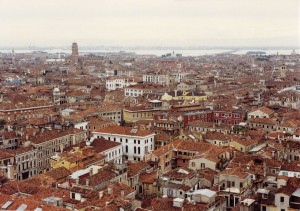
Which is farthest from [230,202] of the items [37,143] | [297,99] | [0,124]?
[297,99]

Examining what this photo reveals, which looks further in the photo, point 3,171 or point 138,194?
point 3,171

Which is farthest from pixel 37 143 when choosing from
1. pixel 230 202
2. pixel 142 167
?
pixel 230 202

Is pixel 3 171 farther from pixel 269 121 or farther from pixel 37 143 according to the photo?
pixel 269 121

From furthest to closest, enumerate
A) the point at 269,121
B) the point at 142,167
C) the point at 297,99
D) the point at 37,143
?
the point at 297,99 < the point at 269,121 < the point at 37,143 < the point at 142,167

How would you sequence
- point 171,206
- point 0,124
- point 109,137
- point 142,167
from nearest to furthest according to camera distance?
1. point 171,206
2. point 142,167
3. point 109,137
4. point 0,124

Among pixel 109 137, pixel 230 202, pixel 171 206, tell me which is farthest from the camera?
pixel 109 137

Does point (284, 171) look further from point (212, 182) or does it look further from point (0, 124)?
point (0, 124)

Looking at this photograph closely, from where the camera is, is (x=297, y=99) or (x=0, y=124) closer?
(x=0, y=124)

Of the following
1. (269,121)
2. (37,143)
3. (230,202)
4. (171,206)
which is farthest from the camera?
(269,121)
